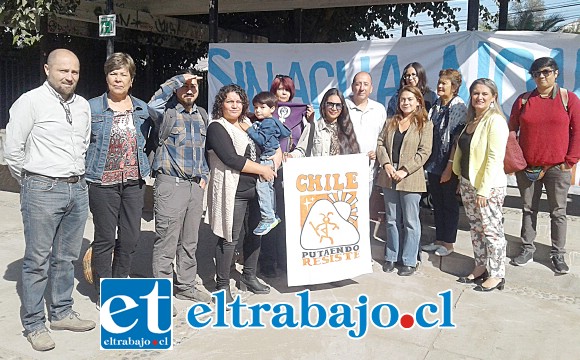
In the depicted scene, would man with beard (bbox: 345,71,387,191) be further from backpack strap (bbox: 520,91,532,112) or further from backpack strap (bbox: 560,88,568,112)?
backpack strap (bbox: 560,88,568,112)

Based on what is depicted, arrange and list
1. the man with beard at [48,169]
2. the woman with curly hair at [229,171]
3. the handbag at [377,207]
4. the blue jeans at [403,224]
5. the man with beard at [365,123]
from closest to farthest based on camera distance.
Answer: the man with beard at [48,169] → the woman with curly hair at [229,171] → the blue jeans at [403,224] → the man with beard at [365,123] → the handbag at [377,207]

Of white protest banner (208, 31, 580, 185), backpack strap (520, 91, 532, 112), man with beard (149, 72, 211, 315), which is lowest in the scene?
man with beard (149, 72, 211, 315)

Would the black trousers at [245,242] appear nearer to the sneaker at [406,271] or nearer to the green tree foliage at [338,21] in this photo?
the sneaker at [406,271]

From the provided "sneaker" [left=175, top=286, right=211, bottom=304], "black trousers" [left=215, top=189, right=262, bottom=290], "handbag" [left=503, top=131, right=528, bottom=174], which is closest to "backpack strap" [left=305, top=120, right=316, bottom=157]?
"black trousers" [left=215, top=189, right=262, bottom=290]

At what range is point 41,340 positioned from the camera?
3256 millimetres

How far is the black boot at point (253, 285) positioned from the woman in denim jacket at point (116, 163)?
94cm

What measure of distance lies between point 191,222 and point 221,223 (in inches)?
8.6

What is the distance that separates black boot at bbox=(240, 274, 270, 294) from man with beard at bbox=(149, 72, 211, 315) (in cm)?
63

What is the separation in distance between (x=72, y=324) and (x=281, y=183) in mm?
1868

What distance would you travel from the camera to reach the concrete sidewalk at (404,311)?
3.31 m

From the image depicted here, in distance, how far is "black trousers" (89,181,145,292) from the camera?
3605mm

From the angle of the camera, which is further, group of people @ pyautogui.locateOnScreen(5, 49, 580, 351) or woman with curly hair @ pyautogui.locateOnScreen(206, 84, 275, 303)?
woman with curly hair @ pyautogui.locateOnScreen(206, 84, 275, 303)

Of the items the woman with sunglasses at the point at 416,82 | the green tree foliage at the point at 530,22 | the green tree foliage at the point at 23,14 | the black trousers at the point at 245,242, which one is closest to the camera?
the black trousers at the point at 245,242

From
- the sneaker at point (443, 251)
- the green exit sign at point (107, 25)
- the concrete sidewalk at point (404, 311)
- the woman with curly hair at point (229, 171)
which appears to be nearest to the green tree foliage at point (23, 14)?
the green exit sign at point (107, 25)
